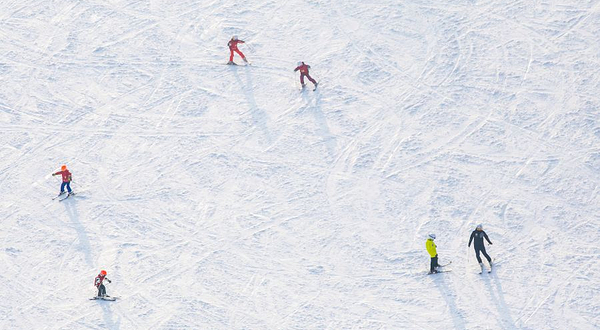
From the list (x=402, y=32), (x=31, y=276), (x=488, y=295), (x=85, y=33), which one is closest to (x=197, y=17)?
(x=85, y=33)

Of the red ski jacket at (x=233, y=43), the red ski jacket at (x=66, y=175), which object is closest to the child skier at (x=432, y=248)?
the red ski jacket at (x=233, y=43)

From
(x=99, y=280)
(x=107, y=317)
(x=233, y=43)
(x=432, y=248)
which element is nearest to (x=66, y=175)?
(x=99, y=280)

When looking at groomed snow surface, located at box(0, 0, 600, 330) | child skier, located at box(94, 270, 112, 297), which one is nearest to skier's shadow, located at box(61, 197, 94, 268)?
groomed snow surface, located at box(0, 0, 600, 330)

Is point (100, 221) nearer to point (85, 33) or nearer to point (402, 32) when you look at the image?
point (85, 33)

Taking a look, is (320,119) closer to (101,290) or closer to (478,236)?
(478,236)

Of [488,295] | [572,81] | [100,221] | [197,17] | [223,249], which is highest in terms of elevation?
[197,17]

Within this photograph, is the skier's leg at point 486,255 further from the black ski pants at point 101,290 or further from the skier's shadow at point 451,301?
the black ski pants at point 101,290
